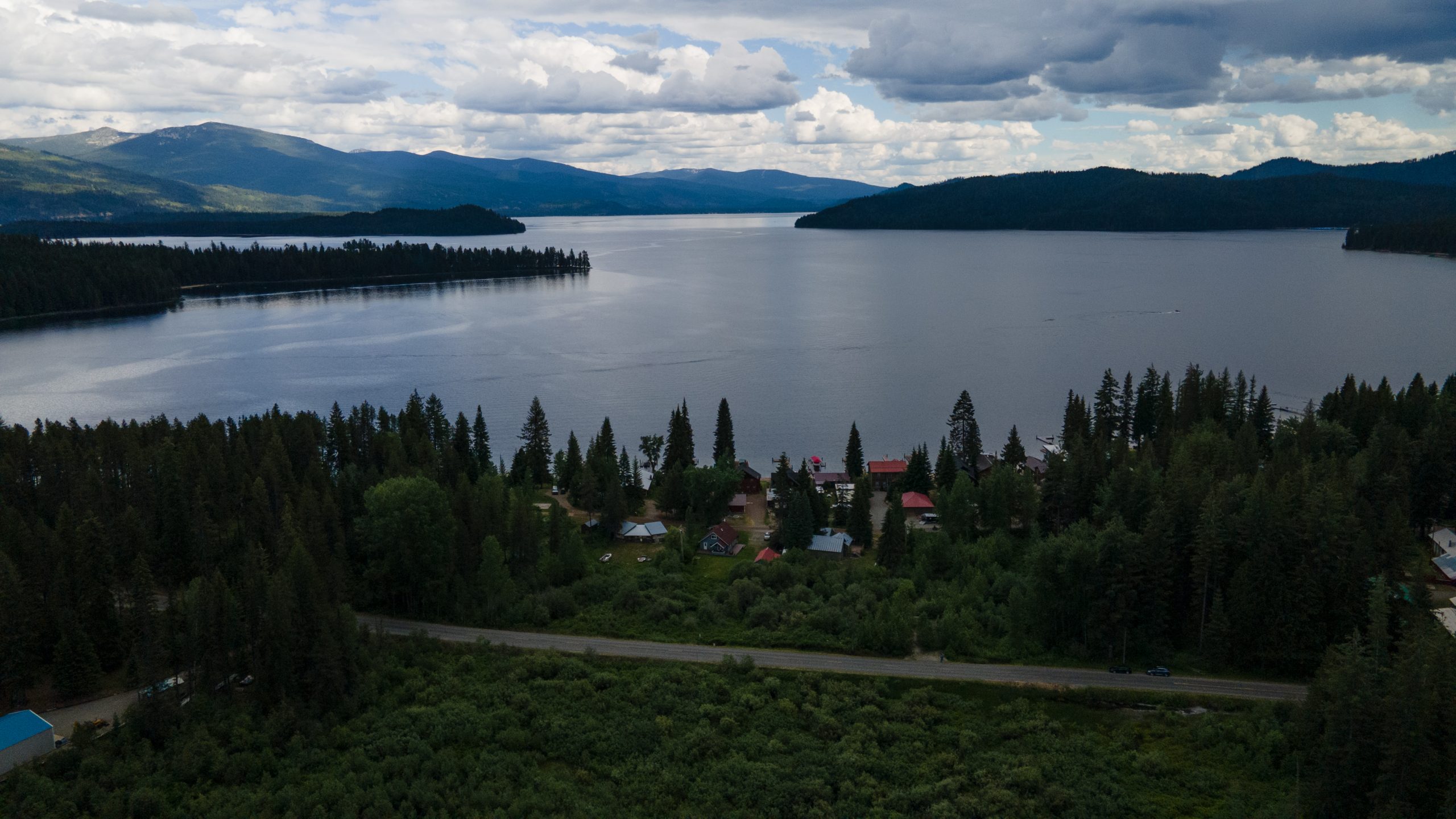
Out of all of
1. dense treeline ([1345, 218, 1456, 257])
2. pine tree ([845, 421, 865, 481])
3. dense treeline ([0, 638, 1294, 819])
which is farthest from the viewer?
dense treeline ([1345, 218, 1456, 257])

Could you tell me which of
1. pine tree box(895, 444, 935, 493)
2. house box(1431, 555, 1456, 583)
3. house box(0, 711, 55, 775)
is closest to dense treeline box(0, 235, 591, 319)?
house box(0, 711, 55, 775)

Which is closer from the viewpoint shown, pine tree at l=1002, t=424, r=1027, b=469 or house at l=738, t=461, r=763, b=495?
house at l=738, t=461, r=763, b=495

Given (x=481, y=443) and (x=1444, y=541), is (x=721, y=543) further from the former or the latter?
Answer: (x=1444, y=541)

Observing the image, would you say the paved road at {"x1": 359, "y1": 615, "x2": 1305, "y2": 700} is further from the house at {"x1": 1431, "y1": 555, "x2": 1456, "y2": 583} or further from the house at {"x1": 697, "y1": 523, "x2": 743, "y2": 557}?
the house at {"x1": 1431, "y1": 555, "x2": 1456, "y2": 583}

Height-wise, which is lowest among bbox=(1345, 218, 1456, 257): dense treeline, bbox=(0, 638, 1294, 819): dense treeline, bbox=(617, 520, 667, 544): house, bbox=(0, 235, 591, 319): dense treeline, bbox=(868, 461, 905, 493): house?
bbox=(0, 638, 1294, 819): dense treeline

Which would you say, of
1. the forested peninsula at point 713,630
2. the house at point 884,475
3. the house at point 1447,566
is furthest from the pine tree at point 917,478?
the house at point 1447,566

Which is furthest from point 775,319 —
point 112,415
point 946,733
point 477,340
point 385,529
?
point 946,733

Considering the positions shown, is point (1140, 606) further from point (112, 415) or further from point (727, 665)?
point (112, 415)
